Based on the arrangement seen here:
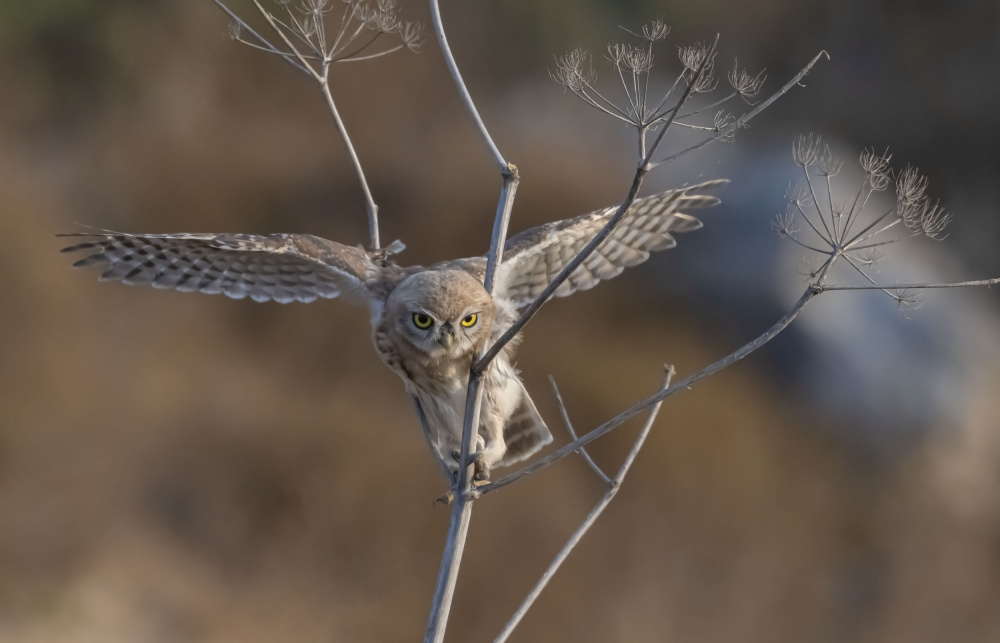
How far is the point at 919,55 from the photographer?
50.8 feet

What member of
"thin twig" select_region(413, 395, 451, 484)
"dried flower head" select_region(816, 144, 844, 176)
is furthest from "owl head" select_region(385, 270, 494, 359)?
"dried flower head" select_region(816, 144, 844, 176)

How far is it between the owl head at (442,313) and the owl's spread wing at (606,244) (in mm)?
440

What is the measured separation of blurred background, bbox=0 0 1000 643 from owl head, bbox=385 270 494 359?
6.77 m

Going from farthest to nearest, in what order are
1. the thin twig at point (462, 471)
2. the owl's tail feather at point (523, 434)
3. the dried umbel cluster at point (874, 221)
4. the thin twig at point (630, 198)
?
1. the owl's tail feather at point (523, 434)
2. the thin twig at point (462, 471)
3. the dried umbel cluster at point (874, 221)
4. the thin twig at point (630, 198)

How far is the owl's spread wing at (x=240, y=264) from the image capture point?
143 inches

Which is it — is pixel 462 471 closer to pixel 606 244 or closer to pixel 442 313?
pixel 442 313

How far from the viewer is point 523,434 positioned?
4.39 metres

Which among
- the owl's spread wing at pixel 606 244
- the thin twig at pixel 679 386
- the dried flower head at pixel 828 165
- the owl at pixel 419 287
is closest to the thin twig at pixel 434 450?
the owl at pixel 419 287

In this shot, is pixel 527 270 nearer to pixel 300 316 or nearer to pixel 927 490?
pixel 300 316

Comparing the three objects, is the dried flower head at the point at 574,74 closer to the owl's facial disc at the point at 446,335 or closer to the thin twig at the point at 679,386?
the thin twig at the point at 679,386

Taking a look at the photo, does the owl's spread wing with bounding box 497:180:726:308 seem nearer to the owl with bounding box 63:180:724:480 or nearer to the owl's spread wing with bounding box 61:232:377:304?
the owl with bounding box 63:180:724:480

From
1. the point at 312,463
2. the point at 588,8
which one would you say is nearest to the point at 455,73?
the point at 312,463

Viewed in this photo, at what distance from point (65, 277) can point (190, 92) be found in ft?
11.0

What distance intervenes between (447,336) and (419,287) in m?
0.23
